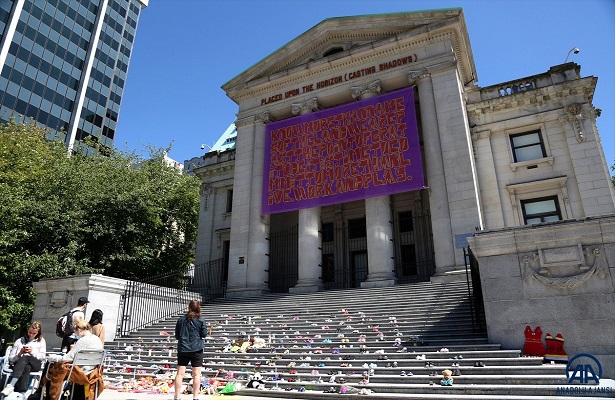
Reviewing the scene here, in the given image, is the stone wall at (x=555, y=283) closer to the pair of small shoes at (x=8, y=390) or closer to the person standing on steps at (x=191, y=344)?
the person standing on steps at (x=191, y=344)

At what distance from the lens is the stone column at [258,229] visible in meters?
21.0

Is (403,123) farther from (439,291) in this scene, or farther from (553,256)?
(553,256)

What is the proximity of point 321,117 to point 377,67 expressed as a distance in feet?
13.1

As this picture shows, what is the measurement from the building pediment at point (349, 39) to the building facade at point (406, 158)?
0.07 metres

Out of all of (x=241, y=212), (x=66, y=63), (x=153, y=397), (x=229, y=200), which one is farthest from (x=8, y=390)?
(x=66, y=63)

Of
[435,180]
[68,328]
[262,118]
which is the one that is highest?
[262,118]

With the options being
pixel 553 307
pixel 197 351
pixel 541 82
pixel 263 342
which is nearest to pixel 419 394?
pixel 553 307

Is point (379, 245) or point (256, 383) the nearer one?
point (256, 383)

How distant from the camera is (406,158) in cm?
1909

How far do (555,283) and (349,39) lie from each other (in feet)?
61.0

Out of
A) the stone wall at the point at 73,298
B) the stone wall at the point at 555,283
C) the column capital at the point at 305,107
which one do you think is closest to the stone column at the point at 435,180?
the column capital at the point at 305,107

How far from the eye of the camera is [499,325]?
29.9ft

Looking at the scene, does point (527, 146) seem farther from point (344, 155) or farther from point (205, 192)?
point (205, 192)

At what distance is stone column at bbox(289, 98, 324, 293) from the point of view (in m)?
19.5
